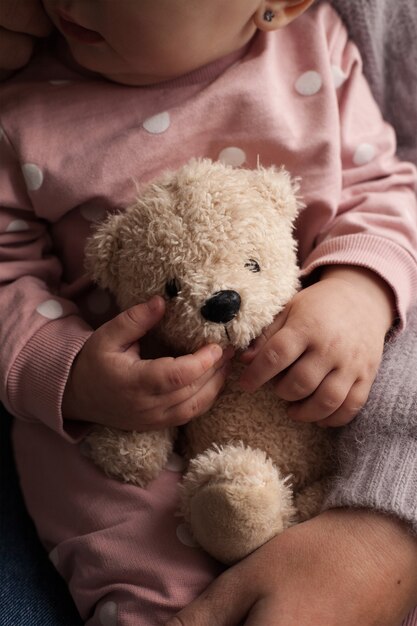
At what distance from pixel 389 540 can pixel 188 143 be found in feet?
1.63

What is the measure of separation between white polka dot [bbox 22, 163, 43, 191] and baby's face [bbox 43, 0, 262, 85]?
0.43 feet

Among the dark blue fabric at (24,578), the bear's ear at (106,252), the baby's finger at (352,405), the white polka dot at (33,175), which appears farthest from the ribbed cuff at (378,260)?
the dark blue fabric at (24,578)

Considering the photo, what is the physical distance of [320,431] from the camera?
75 centimetres

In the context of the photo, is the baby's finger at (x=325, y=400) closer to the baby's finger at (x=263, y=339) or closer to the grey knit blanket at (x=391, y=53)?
the baby's finger at (x=263, y=339)

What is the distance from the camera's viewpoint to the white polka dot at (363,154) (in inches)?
35.0

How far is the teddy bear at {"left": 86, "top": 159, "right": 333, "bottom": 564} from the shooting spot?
64 centimetres

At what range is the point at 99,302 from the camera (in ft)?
2.86

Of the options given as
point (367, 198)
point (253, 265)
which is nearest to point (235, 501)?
point (253, 265)

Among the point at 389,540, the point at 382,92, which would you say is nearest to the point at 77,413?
the point at 389,540

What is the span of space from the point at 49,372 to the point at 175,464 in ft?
0.56

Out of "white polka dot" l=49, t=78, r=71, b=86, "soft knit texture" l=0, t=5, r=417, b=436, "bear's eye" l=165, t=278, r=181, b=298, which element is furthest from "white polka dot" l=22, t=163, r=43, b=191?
"bear's eye" l=165, t=278, r=181, b=298

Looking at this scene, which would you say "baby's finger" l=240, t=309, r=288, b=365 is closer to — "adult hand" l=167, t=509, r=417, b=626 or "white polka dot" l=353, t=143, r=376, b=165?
"adult hand" l=167, t=509, r=417, b=626

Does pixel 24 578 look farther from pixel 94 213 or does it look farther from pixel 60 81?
pixel 60 81

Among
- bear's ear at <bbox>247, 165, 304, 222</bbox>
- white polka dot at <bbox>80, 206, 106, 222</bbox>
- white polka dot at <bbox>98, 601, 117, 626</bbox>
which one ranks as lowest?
white polka dot at <bbox>98, 601, 117, 626</bbox>
